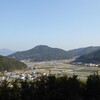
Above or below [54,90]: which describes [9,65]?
above

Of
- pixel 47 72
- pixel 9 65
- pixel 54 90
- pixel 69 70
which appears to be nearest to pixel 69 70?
pixel 69 70

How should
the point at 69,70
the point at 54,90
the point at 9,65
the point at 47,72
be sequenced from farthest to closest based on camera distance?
the point at 9,65 → the point at 69,70 → the point at 47,72 → the point at 54,90

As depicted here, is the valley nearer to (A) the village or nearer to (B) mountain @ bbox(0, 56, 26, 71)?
(A) the village

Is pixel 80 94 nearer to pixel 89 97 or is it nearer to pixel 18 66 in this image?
pixel 89 97

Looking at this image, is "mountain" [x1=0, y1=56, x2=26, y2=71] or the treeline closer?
the treeline

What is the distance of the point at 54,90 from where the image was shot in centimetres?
2134

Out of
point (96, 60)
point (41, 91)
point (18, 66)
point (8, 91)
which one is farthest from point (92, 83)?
point (96, 60)

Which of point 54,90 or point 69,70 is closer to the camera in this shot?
point 54,90

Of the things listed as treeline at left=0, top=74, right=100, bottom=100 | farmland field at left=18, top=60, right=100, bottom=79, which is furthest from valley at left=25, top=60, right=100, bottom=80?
treeline at left=0, top=74, right=100, bottom=100

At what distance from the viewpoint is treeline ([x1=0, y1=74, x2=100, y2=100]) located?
69.2 ft

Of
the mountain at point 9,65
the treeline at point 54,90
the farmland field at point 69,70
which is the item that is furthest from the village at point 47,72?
the treeline at point 54,90

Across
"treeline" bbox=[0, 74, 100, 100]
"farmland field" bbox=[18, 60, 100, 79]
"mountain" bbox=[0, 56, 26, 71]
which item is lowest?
"treeline" bbox=[0, 74, 100, 100]

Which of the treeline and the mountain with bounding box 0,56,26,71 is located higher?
the mountain with bounding box 0,56,26,71

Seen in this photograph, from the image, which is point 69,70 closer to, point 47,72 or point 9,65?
point 47,72
